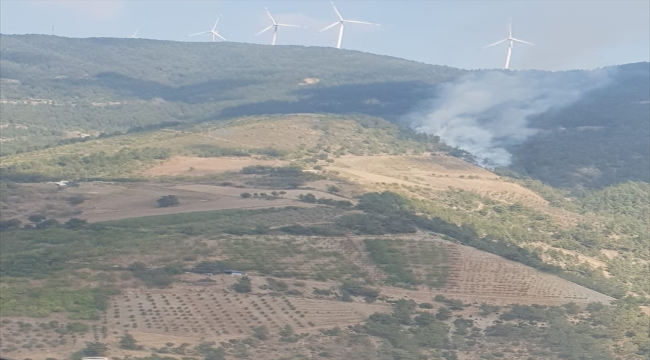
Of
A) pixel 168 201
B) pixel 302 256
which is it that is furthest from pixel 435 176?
pixel 302 256

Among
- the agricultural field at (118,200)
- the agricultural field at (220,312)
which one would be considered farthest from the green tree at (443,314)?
the agricultural field at (118,200)

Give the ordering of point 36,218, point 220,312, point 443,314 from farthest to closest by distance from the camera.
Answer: point 36,218, point 443,314, point 220,312

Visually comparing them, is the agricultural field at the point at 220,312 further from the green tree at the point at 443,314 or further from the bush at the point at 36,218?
the bush at the point at 36,218

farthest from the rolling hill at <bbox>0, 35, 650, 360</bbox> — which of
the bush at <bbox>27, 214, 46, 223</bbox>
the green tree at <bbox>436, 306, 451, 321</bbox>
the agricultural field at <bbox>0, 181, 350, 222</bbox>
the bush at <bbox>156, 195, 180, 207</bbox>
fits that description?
the bush at <bbox>156, 195, 180, 207</bbox>

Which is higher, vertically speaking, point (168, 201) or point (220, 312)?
point (168, 201)

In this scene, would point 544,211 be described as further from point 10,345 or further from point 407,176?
point 10,345

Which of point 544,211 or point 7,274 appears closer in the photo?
point 7,274

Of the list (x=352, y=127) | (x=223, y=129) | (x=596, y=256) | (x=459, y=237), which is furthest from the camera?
(x=352, y=127)

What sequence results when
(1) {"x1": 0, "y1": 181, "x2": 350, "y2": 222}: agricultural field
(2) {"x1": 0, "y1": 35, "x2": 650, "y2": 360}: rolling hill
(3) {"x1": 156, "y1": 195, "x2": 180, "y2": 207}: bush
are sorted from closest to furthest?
(2) {"x1": 0, "y1": 35, "x2": 650, "y2": 360}: rolling hill
(1) {"x1": 0, "y1": 181, "x2": 350, "y2": 222}: agricultural field
(3) {"x1": 156, "y1": 195, "x2": 180, "y2": 207}: bush

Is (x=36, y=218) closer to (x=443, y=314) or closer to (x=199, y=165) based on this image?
(x=199, y=165)

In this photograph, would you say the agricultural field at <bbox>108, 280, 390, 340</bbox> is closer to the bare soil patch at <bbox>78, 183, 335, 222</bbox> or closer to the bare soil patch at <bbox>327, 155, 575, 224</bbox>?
the bare soil patch at <bbox>78, 183, 335, 222</bbox>

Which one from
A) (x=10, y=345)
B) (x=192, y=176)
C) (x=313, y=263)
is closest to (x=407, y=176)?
(x=192, y=176)
